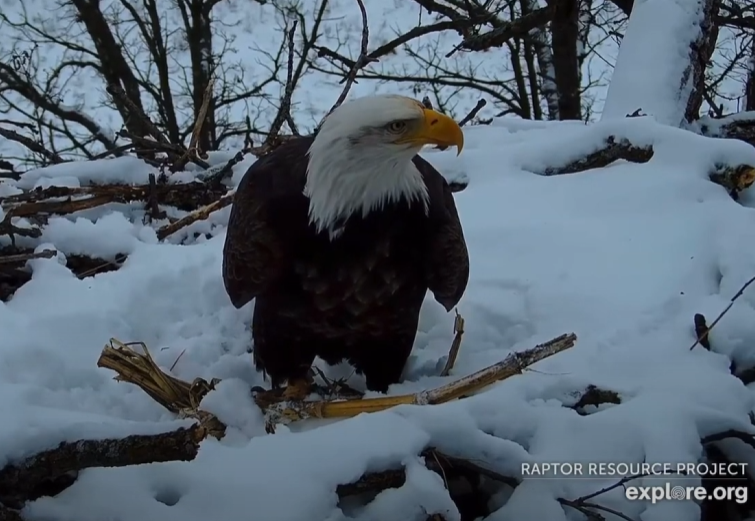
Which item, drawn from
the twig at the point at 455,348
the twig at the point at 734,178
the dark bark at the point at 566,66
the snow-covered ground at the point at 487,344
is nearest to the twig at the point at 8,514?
the snow-covered ground at the point at 487,344

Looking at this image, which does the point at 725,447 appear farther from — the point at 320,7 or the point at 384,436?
the point at 320,7

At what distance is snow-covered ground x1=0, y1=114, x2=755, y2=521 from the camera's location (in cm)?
160

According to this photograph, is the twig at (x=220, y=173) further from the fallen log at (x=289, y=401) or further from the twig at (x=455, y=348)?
the twig at (x=455, y=348)

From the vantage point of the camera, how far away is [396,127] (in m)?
2.07

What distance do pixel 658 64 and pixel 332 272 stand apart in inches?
121

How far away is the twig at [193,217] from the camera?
3.34 meters

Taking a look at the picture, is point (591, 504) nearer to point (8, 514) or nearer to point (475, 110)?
point (8, 514)

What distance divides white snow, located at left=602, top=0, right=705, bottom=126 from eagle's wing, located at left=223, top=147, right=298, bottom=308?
2567 mm

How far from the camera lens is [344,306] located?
7.41 feet

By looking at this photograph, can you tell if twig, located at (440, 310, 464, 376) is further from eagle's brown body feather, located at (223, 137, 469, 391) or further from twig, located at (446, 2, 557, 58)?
twig, located at (446, 2, 557, 58)

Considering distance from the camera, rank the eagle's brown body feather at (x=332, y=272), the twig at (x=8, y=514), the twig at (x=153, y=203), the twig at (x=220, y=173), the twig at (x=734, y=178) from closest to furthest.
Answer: the twig at (x=8, y=514)
the eagle's brown body feather at (x=332, y=272)
the twig at (x=734, y=178)
the twig at (x=153, y=203)
the twig at (x=220, y=173)

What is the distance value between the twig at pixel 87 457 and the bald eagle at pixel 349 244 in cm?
78

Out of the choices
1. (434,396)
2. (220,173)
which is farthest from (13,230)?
(434,396)

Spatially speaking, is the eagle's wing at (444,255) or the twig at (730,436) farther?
the eagle's wing at (444,255)
